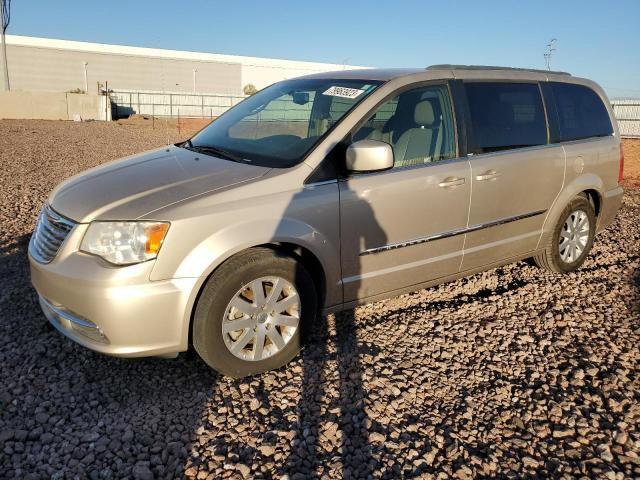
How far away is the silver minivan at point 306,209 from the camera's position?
109 inches

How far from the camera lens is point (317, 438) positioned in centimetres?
262

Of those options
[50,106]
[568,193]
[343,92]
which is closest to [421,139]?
[343,92]

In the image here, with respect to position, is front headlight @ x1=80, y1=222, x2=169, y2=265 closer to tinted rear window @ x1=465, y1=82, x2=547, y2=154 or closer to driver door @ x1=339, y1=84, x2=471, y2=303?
driver door @ x1=339, y1=84, x2=471, y2=303

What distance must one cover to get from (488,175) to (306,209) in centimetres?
163

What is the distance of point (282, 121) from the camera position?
3.95 metres

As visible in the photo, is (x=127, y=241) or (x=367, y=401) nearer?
(x=127, y=241)

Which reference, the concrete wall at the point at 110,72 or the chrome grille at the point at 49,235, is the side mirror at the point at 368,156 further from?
the concrete wall at the point at 110,72

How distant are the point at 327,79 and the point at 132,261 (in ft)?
7.27

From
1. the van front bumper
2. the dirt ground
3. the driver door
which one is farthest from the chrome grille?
the dirt ground

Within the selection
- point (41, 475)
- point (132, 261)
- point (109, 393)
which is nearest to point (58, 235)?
point (132, 261)

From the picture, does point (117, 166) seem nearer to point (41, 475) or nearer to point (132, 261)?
point (132, 261)

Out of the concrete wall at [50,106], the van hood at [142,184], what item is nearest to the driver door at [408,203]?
the van hood at [142,184]

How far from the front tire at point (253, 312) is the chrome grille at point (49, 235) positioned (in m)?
0.90

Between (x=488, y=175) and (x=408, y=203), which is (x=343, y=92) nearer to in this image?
(x=408, y=203)
